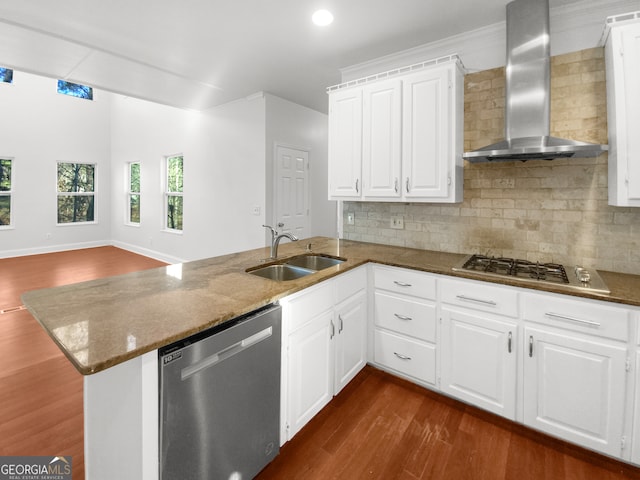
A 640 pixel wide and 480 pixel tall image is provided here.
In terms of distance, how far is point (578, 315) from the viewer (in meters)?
1.72

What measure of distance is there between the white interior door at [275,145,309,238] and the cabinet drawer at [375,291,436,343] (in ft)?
8.03

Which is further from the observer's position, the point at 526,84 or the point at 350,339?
the point at 350,339

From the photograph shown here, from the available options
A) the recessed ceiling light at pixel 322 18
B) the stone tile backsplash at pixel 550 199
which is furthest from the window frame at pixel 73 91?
the stone tile backsplash at pixel 550 199

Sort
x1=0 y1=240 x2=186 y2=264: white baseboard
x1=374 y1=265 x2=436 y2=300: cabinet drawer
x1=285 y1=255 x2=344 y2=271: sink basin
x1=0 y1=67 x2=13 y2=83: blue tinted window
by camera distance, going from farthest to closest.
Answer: x1=0 y1=240 x2=186 y2=264: white baseboard < x1=0 y1=67 x2=13 y2=83: blue tinted window < x1=285 y1=255 x2=344 y2=271: sink basin < x1=374 y1=265 x2=436 y2=300: cabinet drawer

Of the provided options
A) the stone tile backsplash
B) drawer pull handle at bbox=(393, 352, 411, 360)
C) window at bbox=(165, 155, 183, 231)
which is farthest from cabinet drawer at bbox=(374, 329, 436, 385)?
window at bbox=(165, 155, 183, 231)

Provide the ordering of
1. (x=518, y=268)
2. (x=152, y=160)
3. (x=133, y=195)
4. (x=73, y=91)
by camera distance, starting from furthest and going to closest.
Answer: (x=133, y=195) < (x=73, y=91) < (x=152, y=160) < (x=518, y=268)

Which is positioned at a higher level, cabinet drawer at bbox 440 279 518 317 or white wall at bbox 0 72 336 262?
white wall at bbox 0 72 336 262

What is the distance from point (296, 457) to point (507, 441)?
1.23m

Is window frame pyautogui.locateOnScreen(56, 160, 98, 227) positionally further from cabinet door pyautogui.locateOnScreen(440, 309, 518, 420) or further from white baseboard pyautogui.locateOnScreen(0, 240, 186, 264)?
cabinet door pyautogui.locateOnScreen(440, 309, 518, 420)

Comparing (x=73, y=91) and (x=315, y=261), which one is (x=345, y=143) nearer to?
Answer: (x=315, y=261)

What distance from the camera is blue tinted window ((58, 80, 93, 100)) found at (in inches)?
287

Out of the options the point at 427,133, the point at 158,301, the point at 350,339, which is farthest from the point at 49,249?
the point at 427,133

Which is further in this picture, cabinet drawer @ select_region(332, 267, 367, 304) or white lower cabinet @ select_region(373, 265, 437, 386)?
white lower cabinet @ select_region(373, 265, 437, 386)

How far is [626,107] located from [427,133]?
1126mm
